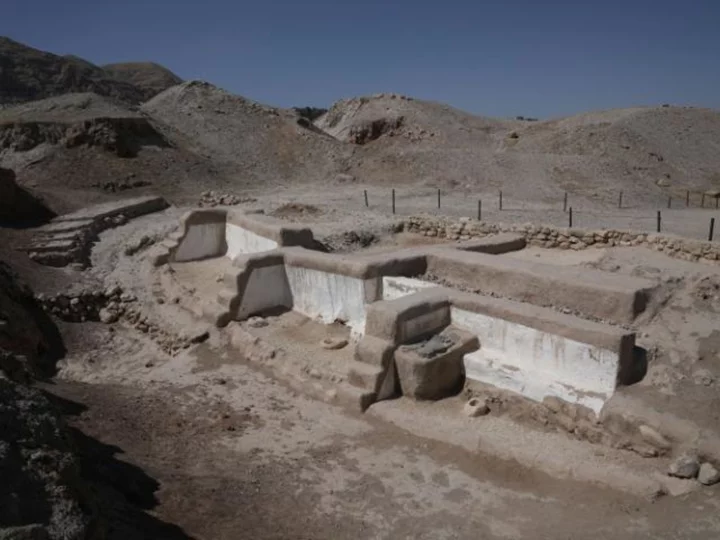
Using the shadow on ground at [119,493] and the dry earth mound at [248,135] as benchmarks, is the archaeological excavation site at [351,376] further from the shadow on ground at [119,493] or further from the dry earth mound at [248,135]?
the dry earth mound at [248,135]

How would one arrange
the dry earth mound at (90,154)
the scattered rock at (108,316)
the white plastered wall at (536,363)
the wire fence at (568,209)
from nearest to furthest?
the white plastered wall at (536,363), the scattered rock at (108,316), the wire fence at (568,209), the dry earth mound at (90,154)

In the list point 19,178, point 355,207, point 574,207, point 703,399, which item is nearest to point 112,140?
point 19,178

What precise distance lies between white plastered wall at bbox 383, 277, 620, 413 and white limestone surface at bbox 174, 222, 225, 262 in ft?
22.8

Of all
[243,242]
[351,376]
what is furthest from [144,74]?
[351,376]

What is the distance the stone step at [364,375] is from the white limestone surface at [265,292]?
9.44ft

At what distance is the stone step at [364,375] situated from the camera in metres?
7.41

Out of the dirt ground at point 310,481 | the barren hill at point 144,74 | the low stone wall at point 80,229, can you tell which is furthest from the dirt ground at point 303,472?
the barren hill at point 144,74

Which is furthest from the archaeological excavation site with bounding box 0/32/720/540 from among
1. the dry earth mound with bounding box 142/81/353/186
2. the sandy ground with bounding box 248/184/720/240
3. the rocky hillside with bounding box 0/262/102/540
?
the dry earth mound with bounding box 142/81/353/186

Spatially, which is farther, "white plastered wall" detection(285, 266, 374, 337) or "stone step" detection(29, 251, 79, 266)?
"stone step" detection(29, 251, 79, 266)

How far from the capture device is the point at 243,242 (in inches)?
501

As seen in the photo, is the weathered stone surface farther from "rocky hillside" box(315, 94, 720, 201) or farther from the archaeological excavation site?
"rocky hillside" box(315, 94, 720, 201)

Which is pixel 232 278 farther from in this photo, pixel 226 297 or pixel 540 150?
pixel 540 150

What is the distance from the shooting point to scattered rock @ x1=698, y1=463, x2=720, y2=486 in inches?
217

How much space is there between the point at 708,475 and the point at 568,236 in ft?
20.5
